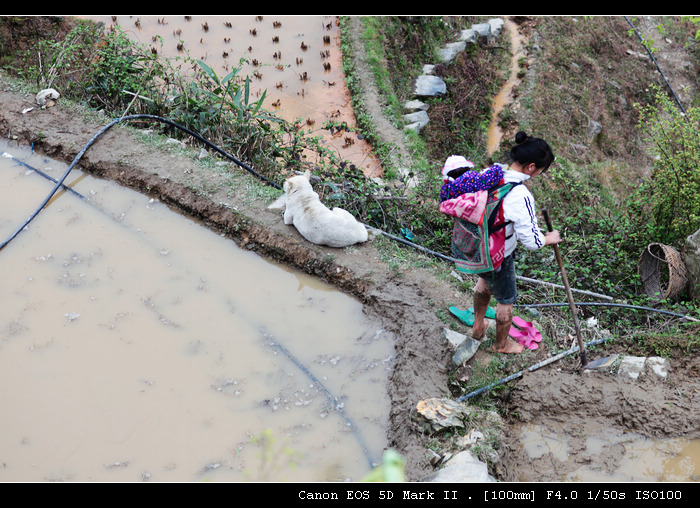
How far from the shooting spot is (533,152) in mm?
3275

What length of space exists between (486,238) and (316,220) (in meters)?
1.82

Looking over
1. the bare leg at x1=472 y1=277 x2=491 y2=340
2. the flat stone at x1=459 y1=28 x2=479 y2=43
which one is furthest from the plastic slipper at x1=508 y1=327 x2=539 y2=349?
the flat stone at x1=459 y1=28 x2=479 y2=43

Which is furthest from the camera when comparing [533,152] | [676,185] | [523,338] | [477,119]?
[477,119]

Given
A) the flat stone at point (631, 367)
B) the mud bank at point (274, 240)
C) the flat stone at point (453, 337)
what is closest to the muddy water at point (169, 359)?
the mud bank at point (274, 240)

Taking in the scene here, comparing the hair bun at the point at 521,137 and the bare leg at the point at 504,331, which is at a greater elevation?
the hair bun at the point at 521,137

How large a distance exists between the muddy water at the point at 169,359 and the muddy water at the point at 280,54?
3578 millimetres

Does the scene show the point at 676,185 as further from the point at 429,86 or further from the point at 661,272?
the point at 429,86

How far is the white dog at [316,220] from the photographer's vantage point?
16.0 feet

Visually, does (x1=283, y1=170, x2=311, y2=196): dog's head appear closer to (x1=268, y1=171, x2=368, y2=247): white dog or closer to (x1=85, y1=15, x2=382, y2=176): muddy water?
(x1=268, y1=171, x2=368, y2=247): white dog

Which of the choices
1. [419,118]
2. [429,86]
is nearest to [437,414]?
[419,118]

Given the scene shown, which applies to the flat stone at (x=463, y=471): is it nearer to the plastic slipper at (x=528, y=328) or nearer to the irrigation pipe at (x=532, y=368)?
the irrigation pipe at (x=532, y=368)
